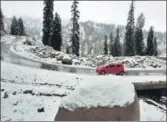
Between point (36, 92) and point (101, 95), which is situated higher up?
point (101, 95)

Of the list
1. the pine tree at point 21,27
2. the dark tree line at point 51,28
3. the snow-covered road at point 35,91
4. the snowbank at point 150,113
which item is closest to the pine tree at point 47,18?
the dark tree line at point 51,28

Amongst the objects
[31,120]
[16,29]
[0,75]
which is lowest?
[31,120]

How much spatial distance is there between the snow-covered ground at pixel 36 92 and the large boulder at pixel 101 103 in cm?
939

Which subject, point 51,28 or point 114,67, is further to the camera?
point 51,28

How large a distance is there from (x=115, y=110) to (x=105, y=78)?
32.9 inches

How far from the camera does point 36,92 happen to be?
19625 millimetres

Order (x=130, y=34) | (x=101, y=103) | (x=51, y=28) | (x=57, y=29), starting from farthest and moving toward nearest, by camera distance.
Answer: (x=51, y=28)
(x=57, y=29)
(x=130, y=34)
(x=101, y=103)

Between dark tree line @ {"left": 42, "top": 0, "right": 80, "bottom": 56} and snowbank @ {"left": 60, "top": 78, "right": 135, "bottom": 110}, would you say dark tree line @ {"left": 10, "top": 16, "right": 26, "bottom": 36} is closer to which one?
dark tree line @ {"left": 42, "top": 0, "right": 80, "bottom": 56}

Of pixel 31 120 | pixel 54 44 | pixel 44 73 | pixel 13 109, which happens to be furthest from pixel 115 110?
pixel 54 44

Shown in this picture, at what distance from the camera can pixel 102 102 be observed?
477 centimetres

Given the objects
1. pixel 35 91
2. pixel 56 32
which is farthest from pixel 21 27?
pixel 35 91

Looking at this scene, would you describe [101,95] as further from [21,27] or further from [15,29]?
[21,27]

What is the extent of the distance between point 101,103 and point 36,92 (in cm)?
1534

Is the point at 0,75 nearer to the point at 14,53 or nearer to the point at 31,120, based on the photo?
the point at 14,53
